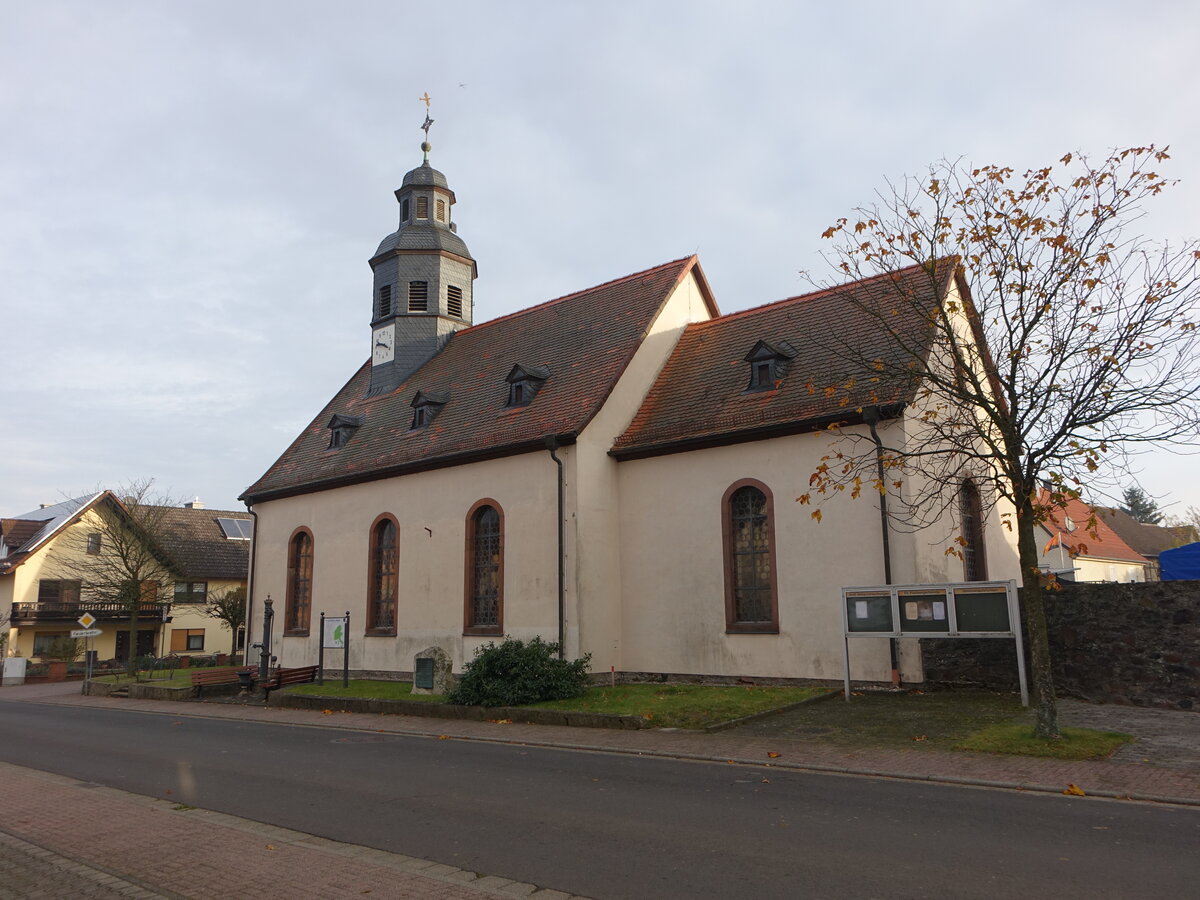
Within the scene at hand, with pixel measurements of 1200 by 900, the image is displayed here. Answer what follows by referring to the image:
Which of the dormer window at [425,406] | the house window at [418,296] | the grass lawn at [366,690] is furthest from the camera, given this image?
the house window at [418,296]

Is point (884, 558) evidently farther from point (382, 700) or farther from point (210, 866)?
point (210, 866)

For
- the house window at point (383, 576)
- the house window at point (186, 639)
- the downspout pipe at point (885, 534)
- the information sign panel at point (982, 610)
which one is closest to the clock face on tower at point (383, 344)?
the house window at point (383, 576)

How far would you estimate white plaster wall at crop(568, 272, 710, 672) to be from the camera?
18.3m

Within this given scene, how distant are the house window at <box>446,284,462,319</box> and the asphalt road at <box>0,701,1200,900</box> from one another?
59.7ft

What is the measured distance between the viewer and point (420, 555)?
21.7 meters

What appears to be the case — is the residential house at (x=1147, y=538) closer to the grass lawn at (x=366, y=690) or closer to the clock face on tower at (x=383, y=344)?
the clock face on tower at (x=383, y=344)

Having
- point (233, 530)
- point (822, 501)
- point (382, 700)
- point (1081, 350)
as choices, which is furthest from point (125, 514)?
point (1081, 350)

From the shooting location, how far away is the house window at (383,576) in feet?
73.9

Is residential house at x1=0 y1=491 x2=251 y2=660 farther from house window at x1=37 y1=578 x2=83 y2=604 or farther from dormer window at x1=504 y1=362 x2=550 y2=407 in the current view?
dormer window at x1=504 y1=362 x2=550 y2=407

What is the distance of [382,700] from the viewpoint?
17.3 metres

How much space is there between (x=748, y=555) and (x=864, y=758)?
24.2ft

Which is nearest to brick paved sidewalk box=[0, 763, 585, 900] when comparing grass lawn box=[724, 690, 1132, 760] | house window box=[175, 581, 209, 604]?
grass lawn box=[724, 690, 1132, 760]

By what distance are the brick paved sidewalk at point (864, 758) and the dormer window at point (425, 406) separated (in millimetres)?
9476

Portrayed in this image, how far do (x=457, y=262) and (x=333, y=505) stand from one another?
29.3ft
